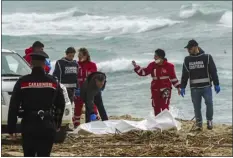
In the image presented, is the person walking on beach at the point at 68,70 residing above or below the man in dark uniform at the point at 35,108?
above

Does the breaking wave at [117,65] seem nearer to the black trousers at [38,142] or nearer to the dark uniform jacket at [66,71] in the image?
the dark uniform jacket at [66,71]

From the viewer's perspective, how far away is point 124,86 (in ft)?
78.0

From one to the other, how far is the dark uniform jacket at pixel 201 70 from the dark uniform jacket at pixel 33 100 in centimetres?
569

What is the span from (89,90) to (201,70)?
2.12m

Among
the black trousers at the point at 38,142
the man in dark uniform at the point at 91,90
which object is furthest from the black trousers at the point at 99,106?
the black trousers at the point at 38,142

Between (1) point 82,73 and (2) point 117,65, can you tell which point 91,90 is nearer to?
(1) point 82,73

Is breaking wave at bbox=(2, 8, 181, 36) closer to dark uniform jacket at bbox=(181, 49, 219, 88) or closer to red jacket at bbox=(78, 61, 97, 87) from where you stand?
red jacket at bbox=(78, 61, 97, 87)

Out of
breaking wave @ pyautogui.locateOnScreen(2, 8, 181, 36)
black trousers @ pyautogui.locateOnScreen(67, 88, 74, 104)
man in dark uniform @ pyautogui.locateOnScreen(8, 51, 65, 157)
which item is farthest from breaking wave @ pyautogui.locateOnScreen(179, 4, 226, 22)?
man in dark uniform @ pyautogui.locateOnScreen(8, 51, 65, 157)

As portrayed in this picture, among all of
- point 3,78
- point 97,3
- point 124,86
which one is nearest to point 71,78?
point 3,78

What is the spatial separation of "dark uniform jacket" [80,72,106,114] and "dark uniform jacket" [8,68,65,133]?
16.9ft

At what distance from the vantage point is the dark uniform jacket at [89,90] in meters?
12.2

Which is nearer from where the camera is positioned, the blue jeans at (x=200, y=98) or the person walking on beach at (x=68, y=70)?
the person walking on beach at (x=68, y=70)

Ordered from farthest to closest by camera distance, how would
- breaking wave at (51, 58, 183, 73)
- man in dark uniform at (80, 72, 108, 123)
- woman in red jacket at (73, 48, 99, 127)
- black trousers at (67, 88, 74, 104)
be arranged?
breaking wave at (51, 58, 183, 73), woman in red jacket at (73, 48, 99, 127), black trousers at (67, 88, 74, 104), man in dark uniform at (80, 72, 108, 123)

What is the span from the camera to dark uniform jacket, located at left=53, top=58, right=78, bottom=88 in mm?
12172
